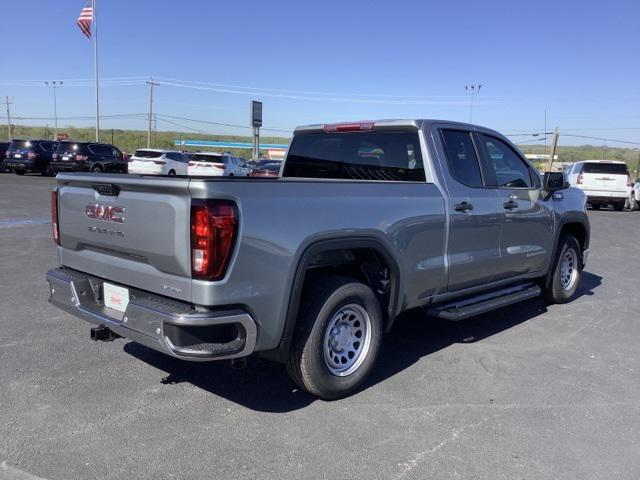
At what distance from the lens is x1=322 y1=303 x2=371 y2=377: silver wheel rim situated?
392cm

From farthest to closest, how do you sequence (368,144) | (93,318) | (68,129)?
(68,129) → (368,144) → (93,318)

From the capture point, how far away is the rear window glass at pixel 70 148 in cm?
2689

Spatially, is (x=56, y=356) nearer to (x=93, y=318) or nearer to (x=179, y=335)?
(x=93, y=318)

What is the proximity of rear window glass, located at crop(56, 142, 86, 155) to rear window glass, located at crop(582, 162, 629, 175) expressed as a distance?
22.4 meters

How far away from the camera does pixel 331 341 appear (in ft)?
13.0

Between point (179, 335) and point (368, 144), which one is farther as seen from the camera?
point (368, 144)

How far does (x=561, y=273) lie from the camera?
22.1ft

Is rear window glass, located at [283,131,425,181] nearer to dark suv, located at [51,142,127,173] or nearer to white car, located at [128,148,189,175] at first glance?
white car, located at [128,148,189,175]

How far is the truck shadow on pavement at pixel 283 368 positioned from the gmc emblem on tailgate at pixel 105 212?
1.31 m

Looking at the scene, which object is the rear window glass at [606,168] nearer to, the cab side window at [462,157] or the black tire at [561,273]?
the black tire at [561,273]

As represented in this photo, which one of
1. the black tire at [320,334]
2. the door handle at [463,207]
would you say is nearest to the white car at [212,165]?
the door handle at [463,207]

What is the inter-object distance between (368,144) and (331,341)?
202 cm

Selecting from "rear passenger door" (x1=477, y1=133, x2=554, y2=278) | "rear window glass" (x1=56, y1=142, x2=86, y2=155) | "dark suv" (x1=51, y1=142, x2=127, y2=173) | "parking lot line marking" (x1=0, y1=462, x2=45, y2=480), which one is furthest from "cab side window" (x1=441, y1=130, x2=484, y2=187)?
"rear window glass" (x1=56, y1=142, x2=86, y2=155)

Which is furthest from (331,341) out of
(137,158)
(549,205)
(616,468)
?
(137,158)
